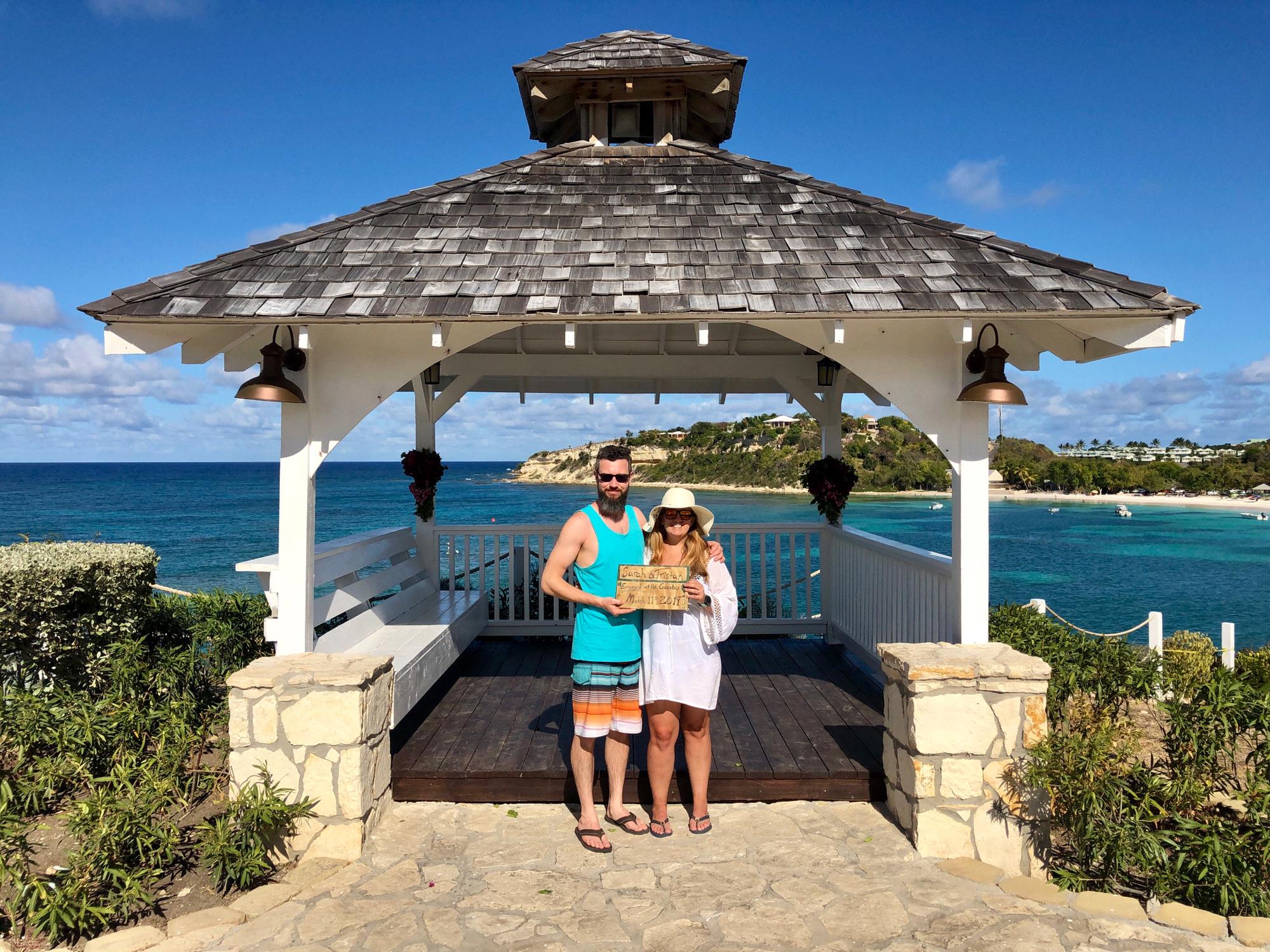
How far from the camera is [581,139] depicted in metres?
6.04

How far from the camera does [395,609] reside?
584 centimetres

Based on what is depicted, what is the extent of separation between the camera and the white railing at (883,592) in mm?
4695

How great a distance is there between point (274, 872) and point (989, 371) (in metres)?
4.14

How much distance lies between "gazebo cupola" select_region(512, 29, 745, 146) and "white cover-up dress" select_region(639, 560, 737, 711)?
3.97 metres

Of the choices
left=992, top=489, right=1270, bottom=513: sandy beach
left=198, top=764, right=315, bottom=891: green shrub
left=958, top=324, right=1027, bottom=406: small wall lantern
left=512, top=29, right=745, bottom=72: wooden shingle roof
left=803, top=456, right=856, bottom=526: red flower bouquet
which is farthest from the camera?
left=992, top=489, right=1270, bottom=513: sandy beach

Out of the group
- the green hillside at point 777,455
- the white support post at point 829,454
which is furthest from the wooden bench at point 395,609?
the green hillside at point 777,455

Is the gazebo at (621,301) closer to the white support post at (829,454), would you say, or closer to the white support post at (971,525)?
the white support post at (971,525)

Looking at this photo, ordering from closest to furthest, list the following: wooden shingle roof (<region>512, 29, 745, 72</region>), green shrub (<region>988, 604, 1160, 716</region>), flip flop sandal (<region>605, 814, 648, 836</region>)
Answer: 1. flip flop sandal (<region>605, 814, 648, 836</region>)
2. green shrub (<region>988, 604, 1160, 716</region>)
3. wooden shingle roof (<region>512, 29, 745, 72</region>)

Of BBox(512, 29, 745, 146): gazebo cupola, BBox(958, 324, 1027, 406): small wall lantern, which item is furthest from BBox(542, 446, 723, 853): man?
BBox(512, 29, 745, 146): gazebo cupola

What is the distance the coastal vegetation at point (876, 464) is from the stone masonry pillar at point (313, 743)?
48662 mm

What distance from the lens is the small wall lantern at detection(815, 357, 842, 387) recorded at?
6.69 meters

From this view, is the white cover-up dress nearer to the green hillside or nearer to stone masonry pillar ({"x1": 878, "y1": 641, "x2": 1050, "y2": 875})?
stone masonry pillar ({"x1": 878, "y1": 641, "x2": 1050, "y2": 875})

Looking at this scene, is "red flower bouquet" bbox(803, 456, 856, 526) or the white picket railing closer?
the white picket railing

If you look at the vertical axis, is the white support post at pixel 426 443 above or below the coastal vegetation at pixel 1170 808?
above
